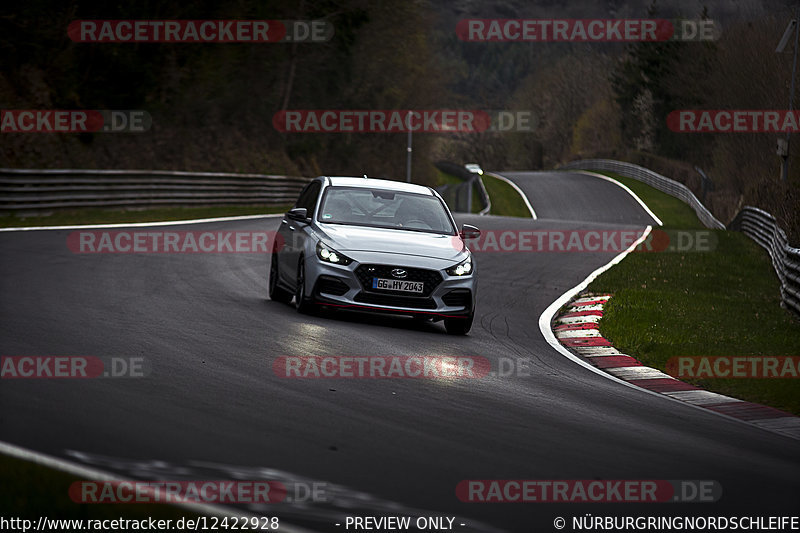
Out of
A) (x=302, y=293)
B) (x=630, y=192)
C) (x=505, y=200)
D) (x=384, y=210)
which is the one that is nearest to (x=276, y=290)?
(x=302, y=293)

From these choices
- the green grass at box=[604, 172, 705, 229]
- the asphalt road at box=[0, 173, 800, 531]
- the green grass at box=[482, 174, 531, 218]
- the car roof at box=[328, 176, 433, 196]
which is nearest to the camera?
the asphalt road at box=[0, 173, 800, 531]

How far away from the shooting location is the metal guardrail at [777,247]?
15703mm

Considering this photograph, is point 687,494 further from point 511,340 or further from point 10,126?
point 10,126

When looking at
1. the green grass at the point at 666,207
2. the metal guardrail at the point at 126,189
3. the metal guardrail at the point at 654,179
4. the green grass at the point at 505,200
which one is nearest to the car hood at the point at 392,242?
the metal guardrail at the point at 126,189

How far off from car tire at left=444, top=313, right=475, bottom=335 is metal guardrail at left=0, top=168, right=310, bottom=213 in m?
15.6

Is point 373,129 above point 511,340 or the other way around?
above

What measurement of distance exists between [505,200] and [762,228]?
41.2 m

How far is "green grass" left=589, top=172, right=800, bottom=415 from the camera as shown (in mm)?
11078

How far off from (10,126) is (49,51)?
4.12 metres

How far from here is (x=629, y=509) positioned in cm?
527

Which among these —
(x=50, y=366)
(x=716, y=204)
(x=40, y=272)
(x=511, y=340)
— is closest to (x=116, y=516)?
(x=50, y=366)

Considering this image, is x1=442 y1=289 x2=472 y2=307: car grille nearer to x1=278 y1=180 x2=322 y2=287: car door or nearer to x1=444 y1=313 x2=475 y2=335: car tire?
x1=444 y1=313 x2=475 y2=335: car tire

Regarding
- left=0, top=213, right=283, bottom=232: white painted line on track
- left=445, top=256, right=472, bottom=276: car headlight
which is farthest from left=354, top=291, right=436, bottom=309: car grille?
left=0, top=213, right=283, bottom=232: white painted line on track

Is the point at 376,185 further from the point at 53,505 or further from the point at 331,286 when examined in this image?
the point at 53,505
